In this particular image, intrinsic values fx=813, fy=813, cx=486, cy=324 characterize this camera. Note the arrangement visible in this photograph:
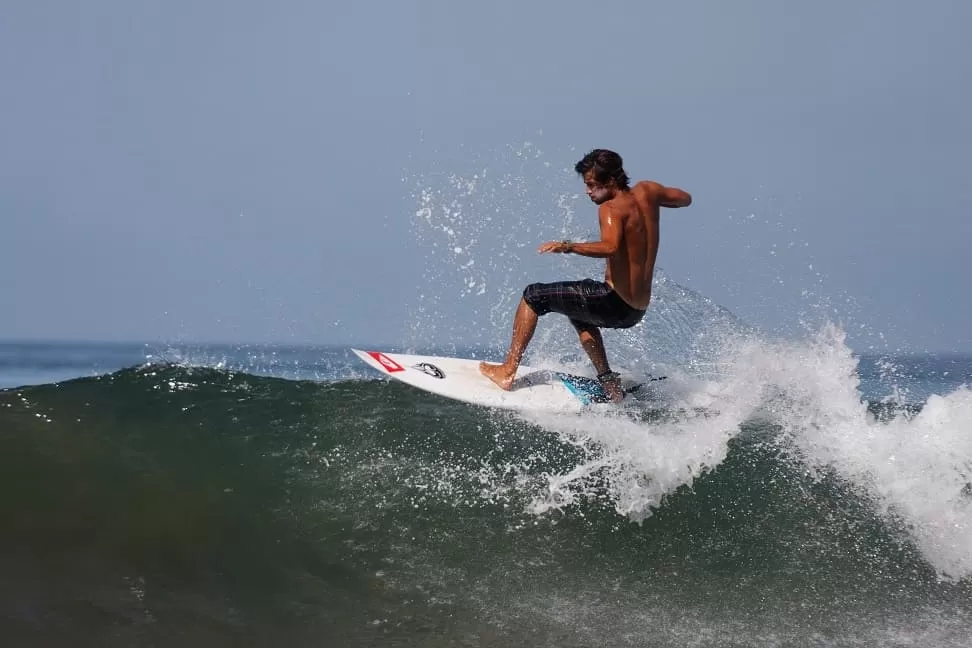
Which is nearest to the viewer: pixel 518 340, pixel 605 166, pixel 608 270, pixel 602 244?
pixel 602 244

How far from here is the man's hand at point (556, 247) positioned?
212 inches

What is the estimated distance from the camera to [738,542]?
16.8ft

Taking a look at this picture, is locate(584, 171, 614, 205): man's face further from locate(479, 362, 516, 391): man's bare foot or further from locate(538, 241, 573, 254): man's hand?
locate(479, 362, 516, 391): man's bare foot

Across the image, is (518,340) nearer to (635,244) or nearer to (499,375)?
(499,375)

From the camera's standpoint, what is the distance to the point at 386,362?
7.86 m

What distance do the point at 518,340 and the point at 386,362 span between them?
1663 millimetres

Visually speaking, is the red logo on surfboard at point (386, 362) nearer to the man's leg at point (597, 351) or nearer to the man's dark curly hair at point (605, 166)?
the man's leg at point (597, 351)

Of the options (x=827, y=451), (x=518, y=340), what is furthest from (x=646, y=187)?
(x=827, y=451)

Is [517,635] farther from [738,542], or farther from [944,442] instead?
[944,442]

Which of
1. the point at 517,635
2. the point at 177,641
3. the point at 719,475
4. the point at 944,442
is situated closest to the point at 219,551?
the point at 177,641

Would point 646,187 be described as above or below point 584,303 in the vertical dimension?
above

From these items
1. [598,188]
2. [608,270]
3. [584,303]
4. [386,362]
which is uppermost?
[598,188]

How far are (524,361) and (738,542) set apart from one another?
146 inches

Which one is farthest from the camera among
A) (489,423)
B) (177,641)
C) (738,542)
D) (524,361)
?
(524,361)
